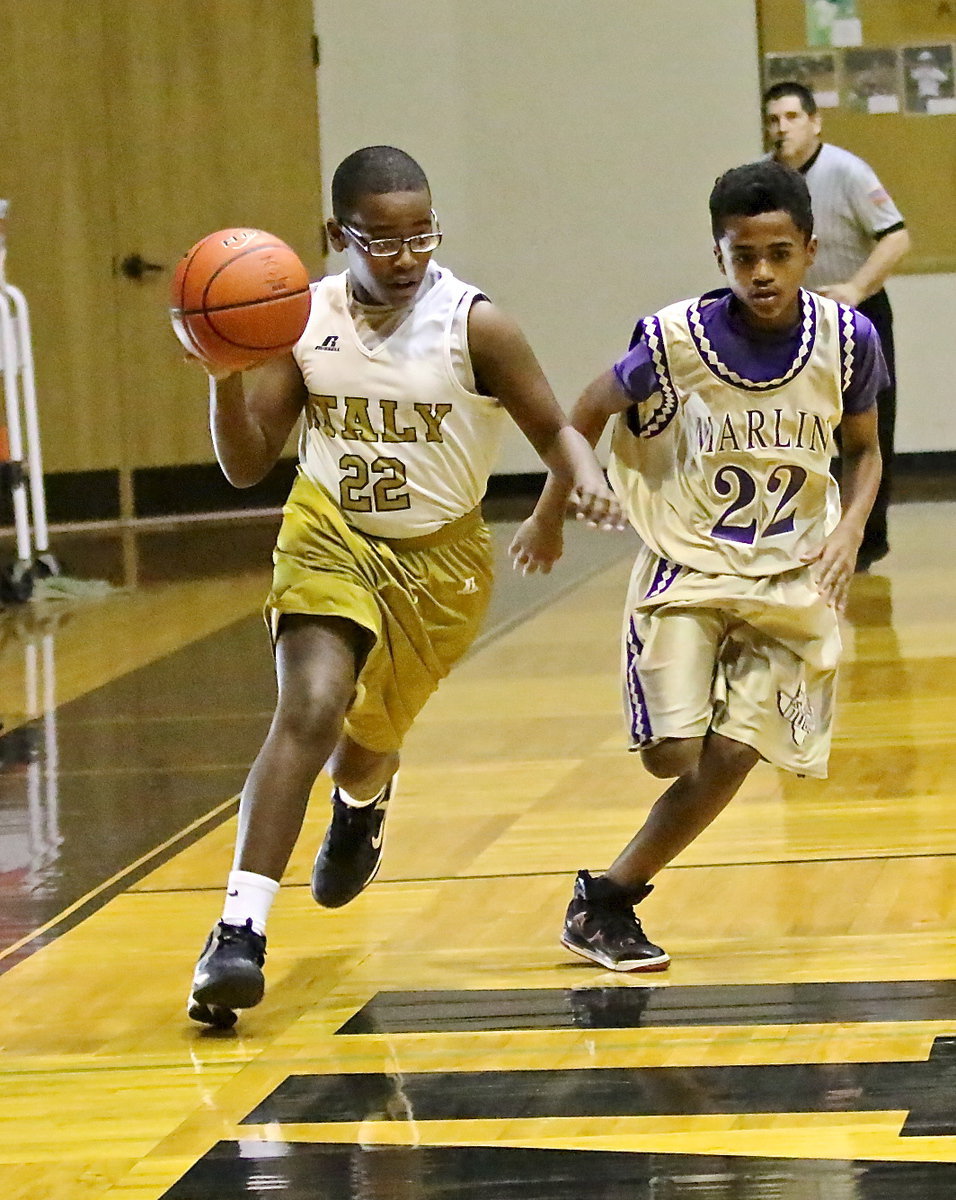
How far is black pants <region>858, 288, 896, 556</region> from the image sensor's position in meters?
8.33

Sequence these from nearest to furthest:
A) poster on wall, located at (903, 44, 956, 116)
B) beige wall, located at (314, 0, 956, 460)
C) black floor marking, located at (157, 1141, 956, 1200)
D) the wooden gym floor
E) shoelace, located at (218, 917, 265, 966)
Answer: black floor marking, located at (157, 1141, 956, 1200)
the wooden gym floor
shoelace, located at (218, 917, 265, 966)
poster on wall, located at (903, 44, 956, 116)
beige wall, located at (314, 0, 956, 460)

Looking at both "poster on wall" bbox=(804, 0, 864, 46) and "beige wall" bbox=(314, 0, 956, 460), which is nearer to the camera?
"poster on wall" bbox=(804, 0, 864, 46)

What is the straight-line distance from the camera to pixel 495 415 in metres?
3.83

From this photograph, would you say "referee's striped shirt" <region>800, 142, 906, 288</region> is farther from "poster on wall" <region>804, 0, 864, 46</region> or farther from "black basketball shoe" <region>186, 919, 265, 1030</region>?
"black basketball shoe" <region>186, 919, 265, 1030</region>

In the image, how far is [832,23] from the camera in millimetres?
11711

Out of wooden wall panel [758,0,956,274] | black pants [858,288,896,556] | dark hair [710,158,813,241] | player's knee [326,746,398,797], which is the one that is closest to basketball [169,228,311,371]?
dark hair [710,158,813,241]

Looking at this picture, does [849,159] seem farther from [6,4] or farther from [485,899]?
[6,4]

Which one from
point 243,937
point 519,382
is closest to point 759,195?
point 519,382

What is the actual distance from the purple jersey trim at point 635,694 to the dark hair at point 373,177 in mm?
854

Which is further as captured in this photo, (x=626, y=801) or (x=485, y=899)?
(x=626, y=801)

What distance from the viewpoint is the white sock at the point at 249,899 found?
344 centimetres

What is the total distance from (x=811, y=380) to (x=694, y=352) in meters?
0.21

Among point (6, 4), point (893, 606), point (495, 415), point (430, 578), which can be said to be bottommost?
point (893, 606)

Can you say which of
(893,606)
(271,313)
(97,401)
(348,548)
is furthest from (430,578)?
(97,401)
